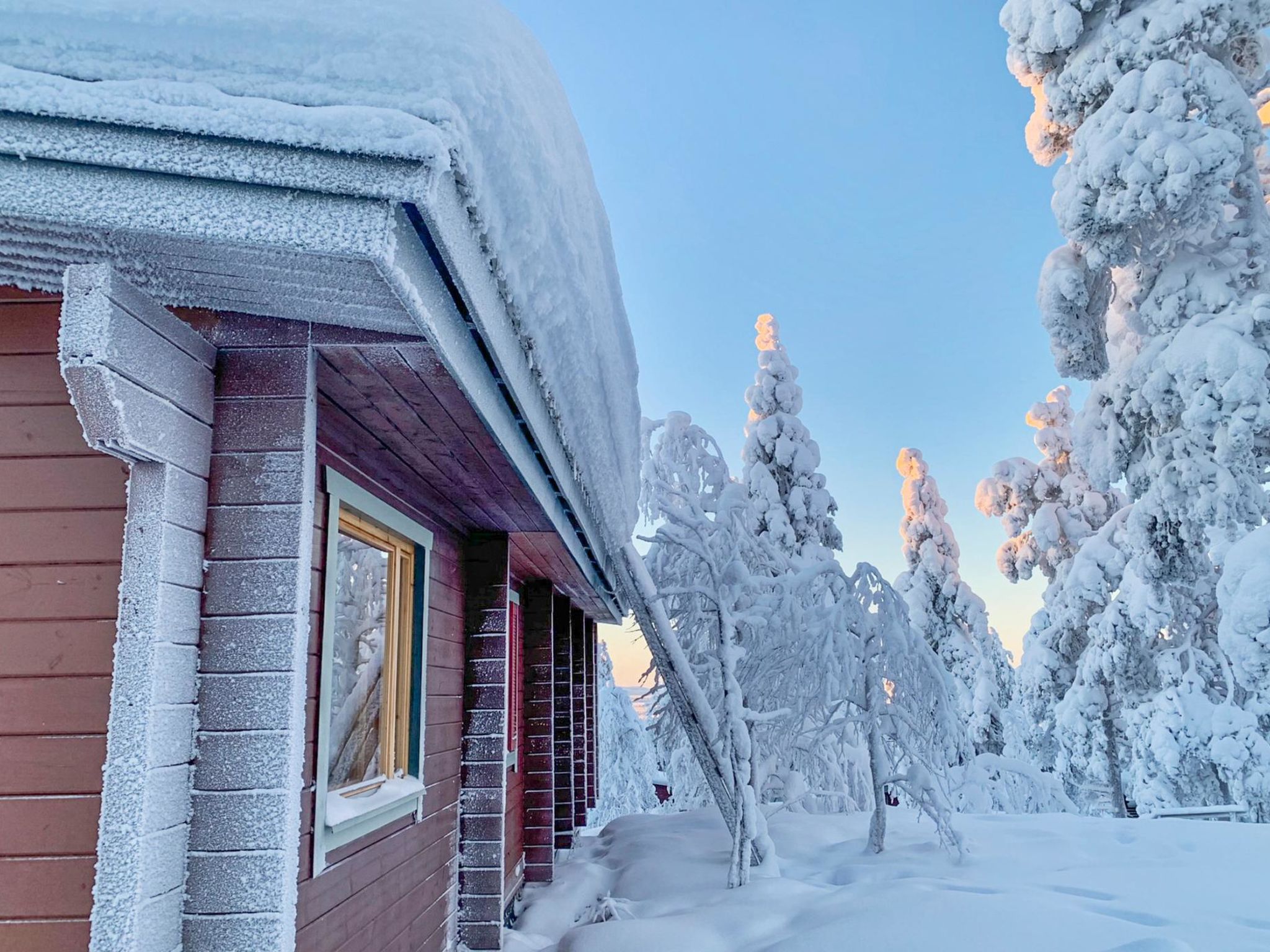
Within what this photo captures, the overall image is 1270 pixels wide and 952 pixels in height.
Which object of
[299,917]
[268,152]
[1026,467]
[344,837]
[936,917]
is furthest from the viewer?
[1026,467]

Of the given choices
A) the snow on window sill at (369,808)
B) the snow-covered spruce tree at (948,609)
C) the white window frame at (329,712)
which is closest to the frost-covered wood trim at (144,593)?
the white window frame at (329,712)

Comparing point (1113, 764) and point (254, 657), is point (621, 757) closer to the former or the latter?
point (1113, 764)

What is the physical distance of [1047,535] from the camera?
16.6 meters

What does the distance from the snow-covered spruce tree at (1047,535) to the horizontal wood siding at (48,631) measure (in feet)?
52.7

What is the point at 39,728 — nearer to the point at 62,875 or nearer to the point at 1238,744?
the point at 62,875

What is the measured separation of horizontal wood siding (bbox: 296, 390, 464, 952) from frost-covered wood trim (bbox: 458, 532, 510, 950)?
0.11 meters

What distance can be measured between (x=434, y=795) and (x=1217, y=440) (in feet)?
29.8

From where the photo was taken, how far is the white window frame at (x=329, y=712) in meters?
2.77

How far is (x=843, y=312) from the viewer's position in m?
50.4

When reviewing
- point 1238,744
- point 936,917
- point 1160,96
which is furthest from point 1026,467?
point 936,917

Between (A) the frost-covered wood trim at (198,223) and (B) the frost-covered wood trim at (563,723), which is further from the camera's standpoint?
(B) the frost-covered wood trim at (563,723)

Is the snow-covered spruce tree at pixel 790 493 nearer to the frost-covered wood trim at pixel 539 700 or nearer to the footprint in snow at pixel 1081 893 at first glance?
the frost-covered wood trim at pixel 539 700

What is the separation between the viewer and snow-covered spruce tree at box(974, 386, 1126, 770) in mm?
15422

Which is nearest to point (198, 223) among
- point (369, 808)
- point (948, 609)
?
point (369, 808)
